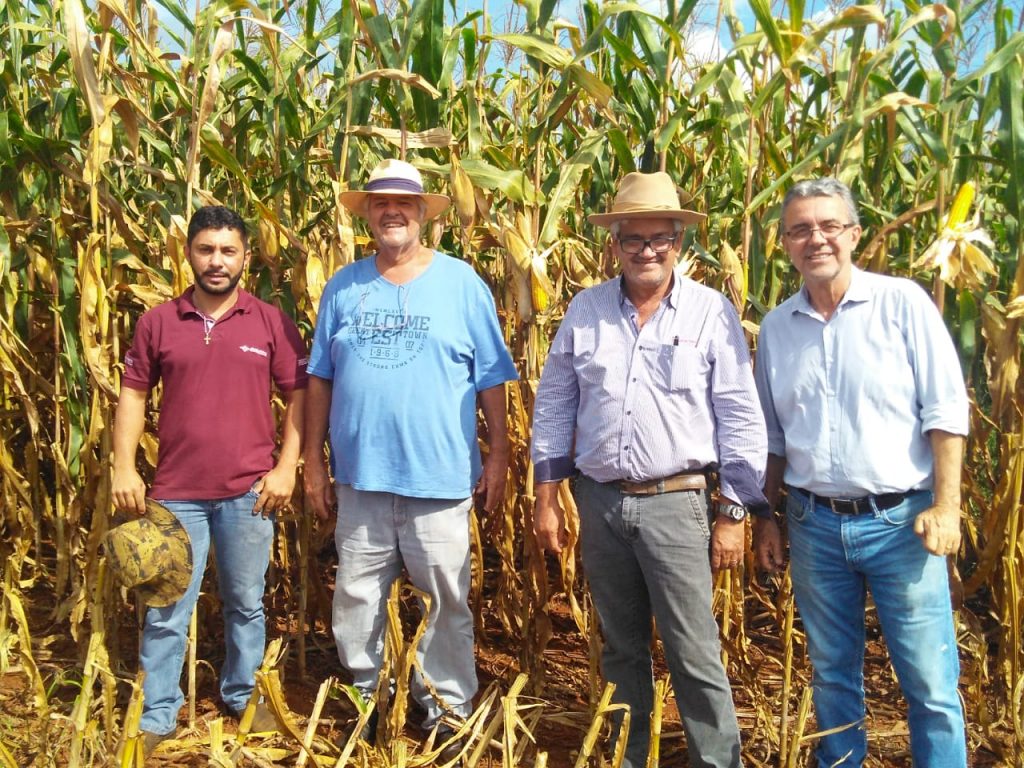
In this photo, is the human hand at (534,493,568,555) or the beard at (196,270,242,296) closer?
the human hand at (534,493,568,555)

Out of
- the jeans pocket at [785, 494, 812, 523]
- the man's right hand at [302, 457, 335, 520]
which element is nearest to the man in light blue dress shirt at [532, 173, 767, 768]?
the jeans pocket at [785, 494, 812, 523]

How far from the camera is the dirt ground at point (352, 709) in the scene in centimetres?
282

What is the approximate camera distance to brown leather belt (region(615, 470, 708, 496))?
2.48 m

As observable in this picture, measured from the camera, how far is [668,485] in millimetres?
2482

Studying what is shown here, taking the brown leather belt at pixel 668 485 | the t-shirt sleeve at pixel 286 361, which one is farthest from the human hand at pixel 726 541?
the t-shirt sleeve at pixel 286 361

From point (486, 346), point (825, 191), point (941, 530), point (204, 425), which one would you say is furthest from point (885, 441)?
point (204, 425)

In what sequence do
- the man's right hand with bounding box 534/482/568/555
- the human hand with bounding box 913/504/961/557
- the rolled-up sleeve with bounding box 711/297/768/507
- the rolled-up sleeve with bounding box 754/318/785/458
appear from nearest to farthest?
the human hand with bounding box 913/504/961/557 → the rolled-up sleeve with bounding box 711/297/768/507 → the rolled-up sleeve with bounding box 754/318/785/458 → the man's right hand with bounding box 534/482/568/555

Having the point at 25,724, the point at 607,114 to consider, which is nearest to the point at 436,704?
the point at 25,724

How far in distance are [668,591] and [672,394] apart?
0.53 m

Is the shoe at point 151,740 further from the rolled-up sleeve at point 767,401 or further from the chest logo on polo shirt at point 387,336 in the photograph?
the rolled-up sleeve at point 767,401

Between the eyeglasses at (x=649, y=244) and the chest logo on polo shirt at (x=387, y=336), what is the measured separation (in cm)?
66

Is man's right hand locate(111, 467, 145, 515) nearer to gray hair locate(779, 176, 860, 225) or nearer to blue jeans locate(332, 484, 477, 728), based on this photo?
blue jeans locate(332, 484, 477, 728)

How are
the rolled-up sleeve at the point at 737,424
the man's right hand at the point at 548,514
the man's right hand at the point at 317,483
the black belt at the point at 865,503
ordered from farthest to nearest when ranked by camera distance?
the man's right hand at the point at 317,483, the man's right hand at the point at 548,514, the rolled-up sleeve at the point at 737,424, the black belt at the point at 865,503

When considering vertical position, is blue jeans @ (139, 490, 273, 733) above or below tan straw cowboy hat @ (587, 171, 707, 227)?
below
